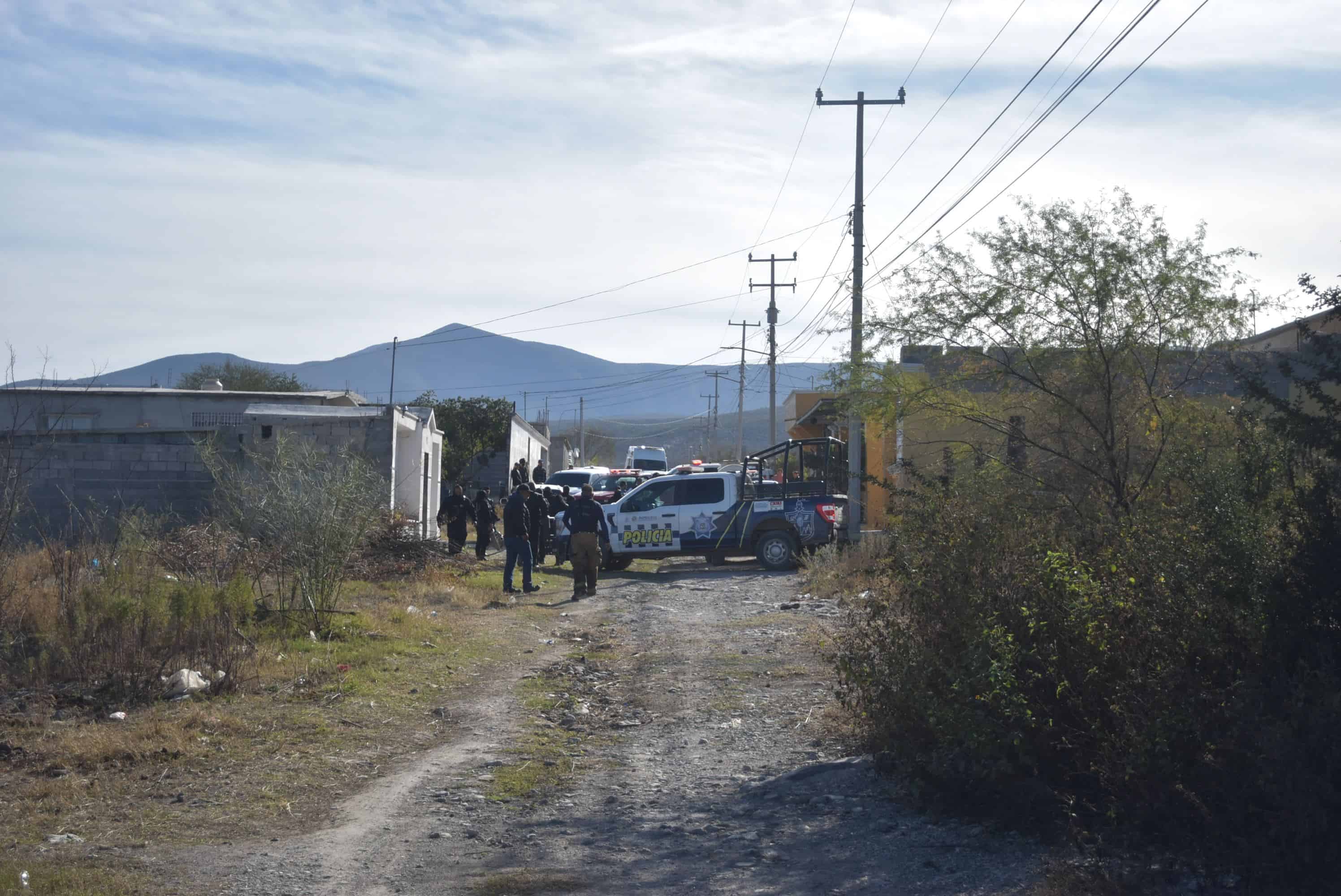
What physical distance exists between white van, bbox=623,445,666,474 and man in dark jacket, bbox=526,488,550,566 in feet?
96.2

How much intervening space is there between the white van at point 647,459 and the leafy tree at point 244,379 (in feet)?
63.2

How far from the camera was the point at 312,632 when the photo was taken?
11.4 meters

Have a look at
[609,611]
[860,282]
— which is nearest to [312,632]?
[609,611]

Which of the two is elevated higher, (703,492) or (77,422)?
(77,422)

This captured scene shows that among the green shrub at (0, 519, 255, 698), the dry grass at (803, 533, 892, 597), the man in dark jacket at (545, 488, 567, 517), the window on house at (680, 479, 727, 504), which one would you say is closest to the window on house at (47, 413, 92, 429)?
the man in dark jacket at (545, 488, 567, 517)

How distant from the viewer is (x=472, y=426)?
4653 centimetres

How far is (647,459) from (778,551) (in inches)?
1246

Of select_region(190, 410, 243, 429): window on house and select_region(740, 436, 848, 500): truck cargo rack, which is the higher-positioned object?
select_region(190, 410, 243, 429): window on house

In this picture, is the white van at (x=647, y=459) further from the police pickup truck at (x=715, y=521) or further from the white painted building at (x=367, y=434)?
the police pickup truck at (x=715, y=521)

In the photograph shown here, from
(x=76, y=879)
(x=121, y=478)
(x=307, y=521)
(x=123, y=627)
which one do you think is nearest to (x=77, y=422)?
(x=121, y=478)

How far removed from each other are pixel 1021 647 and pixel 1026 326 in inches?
250

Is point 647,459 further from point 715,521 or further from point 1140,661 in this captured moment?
point 1140,661

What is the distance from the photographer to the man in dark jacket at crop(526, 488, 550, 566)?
19656 mm

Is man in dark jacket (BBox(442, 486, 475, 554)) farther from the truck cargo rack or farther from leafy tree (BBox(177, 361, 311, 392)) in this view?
leafy tree (BBox(177, 361, 311, 392))
